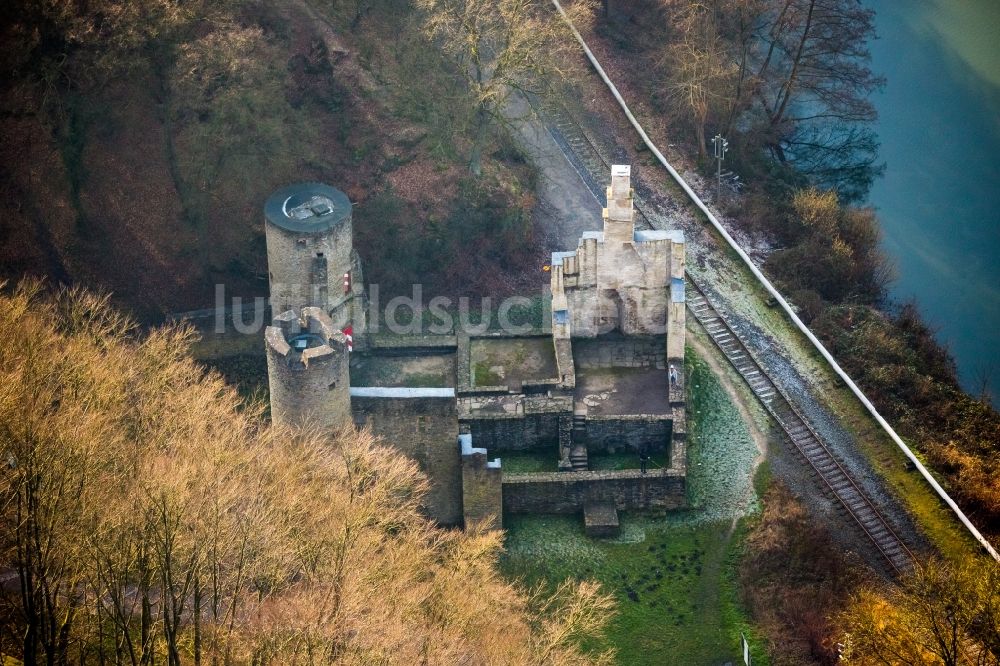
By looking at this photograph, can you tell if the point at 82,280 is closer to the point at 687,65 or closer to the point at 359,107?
the point at 359,107

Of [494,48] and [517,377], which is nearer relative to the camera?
[517,377]

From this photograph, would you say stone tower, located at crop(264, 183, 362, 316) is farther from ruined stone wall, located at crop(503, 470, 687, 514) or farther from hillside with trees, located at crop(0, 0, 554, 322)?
Answer: ruined stone wall, located at crop(503, 470, 687, 514)

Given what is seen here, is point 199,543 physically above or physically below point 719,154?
below

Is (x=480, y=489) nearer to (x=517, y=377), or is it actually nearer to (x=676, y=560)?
(x=517, y=377)

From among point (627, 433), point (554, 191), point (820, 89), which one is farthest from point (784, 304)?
point (820, 89)

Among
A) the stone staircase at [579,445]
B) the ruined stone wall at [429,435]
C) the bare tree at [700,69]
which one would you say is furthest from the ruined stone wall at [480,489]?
the bare tree at [700,69]

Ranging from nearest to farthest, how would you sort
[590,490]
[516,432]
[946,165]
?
1. [590,490]
2. [516,432]
3. [946,165]
